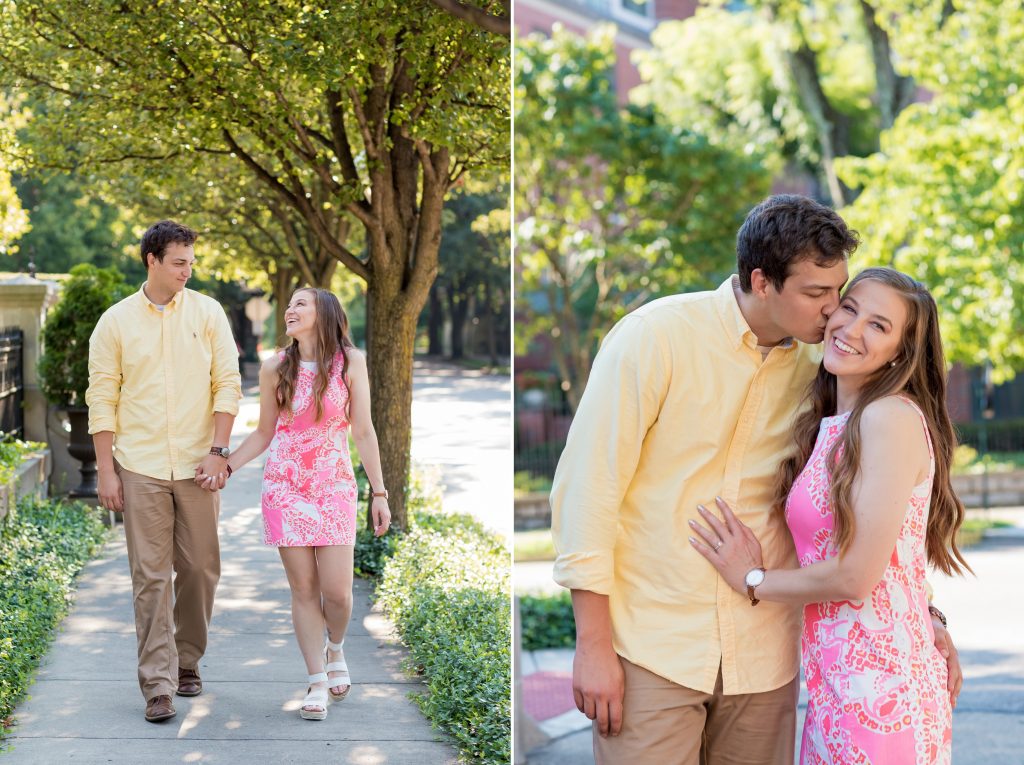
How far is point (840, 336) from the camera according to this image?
2320 mm

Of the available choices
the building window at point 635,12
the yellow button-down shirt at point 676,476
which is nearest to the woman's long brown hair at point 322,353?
the yellow button-down shirt at point 676,476

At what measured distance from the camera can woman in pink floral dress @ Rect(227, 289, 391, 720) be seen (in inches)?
142

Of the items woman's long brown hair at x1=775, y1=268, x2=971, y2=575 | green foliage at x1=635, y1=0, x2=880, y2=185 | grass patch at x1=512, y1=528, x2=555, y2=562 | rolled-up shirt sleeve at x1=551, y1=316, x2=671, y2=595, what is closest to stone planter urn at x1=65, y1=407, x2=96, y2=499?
rolled-up shirt sleeve at x1=551, y1=316, x2=671, y2=595

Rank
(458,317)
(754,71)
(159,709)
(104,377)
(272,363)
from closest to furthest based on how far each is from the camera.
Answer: (159,709) < (104,377) < (272,363) < (458,317) < (754,71)

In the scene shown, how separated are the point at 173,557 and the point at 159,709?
56 cm

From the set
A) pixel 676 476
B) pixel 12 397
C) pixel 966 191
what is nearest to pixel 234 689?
pixel 12 397

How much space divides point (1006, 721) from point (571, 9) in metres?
21.6

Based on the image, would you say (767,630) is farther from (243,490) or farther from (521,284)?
(521,284)

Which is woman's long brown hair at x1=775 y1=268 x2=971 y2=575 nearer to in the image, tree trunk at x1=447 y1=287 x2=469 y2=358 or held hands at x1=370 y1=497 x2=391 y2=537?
held hands at x1=370 y1=497 x2=391 y2=537

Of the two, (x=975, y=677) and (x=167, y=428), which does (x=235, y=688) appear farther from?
(x=975, y=677)

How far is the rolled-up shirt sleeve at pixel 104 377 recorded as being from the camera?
3.32 meters

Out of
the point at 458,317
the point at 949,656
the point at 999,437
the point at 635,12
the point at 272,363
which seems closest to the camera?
the point at 949,656

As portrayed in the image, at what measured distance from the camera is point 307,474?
367 centimetres

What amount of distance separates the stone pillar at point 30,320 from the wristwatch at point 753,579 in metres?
2.43
